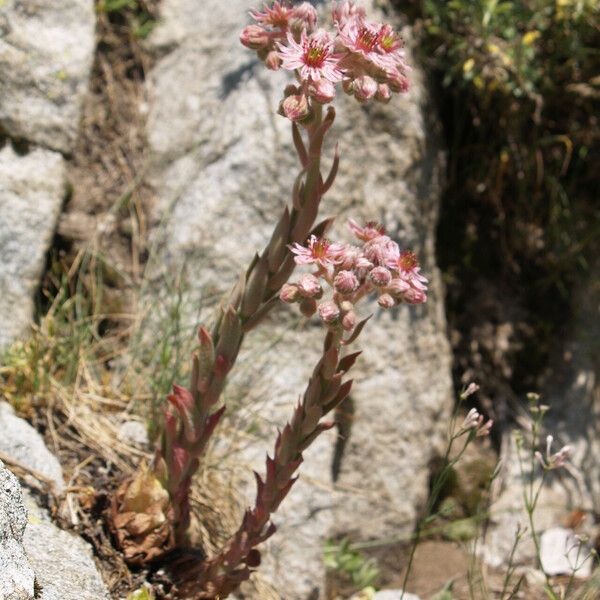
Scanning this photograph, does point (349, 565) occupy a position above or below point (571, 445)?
below

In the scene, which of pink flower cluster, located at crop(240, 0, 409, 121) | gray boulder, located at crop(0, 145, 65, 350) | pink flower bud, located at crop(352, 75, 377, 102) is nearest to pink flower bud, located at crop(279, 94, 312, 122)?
pink flower cluster, located at crop(240, 0, 409, 121)

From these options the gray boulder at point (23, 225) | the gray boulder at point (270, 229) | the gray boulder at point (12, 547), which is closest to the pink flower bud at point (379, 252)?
the gray boulder at point (12, 547)

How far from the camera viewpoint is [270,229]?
3.21 m

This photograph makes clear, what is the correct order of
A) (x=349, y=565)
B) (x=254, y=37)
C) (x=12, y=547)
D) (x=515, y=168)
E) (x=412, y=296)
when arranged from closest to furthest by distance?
(x=12, y=547)
(x=412, y=296)
(x=254, y=37)
(x=349, y=565)
(x=515, y=168)

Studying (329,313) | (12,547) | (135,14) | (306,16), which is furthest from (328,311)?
(135,14)

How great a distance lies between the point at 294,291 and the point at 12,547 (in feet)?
2.58

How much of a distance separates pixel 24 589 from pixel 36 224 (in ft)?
5.14

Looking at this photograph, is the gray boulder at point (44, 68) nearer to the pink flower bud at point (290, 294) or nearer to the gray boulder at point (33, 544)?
the gray boulder at point (33, 544)

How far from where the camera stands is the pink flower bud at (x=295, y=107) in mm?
1860

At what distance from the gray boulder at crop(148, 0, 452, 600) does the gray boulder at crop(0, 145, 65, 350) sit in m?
0.39

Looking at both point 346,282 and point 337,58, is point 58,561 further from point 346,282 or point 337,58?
point 337,58

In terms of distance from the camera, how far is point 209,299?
308 centimetres

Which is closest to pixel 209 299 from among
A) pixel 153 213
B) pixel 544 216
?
pixel 153 213

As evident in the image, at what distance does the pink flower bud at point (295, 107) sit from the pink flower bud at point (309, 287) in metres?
0.34
